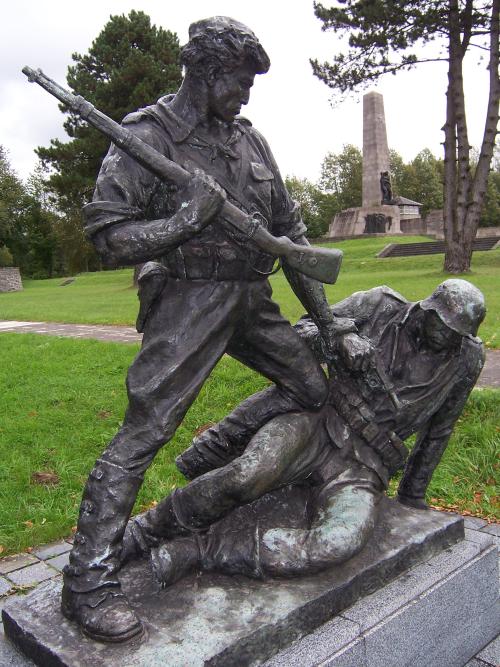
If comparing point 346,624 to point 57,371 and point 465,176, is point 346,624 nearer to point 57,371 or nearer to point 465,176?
point 57,371

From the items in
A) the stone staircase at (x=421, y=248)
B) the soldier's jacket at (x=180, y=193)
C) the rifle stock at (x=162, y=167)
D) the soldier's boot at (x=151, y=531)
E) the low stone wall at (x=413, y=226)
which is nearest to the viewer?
the rifle stock at (x=162, y=167)

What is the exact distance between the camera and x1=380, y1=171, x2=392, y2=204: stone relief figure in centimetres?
3334

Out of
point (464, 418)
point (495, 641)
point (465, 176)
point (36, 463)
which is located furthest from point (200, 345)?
point (465, 176)

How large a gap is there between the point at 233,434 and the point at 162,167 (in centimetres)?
135

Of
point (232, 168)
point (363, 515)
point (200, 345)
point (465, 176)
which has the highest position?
point (465, 176)

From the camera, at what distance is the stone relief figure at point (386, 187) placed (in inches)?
1313

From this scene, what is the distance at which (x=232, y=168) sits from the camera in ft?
8.76

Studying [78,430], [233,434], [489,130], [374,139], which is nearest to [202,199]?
[233,434]

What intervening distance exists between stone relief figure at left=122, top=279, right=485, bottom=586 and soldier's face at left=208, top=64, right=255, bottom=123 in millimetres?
1125

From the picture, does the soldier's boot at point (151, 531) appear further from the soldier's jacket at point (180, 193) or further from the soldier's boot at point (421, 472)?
the soldier's boot at point (421, 472)

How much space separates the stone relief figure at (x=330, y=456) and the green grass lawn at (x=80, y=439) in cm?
168

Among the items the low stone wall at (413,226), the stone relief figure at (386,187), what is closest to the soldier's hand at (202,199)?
the stone relief figure at (386,187)

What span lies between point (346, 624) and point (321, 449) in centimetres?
80

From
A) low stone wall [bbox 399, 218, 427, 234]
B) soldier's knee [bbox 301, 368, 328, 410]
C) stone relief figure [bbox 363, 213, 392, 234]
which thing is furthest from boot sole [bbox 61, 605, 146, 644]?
low stone wall [bbox 399, 218, 427, 234]
